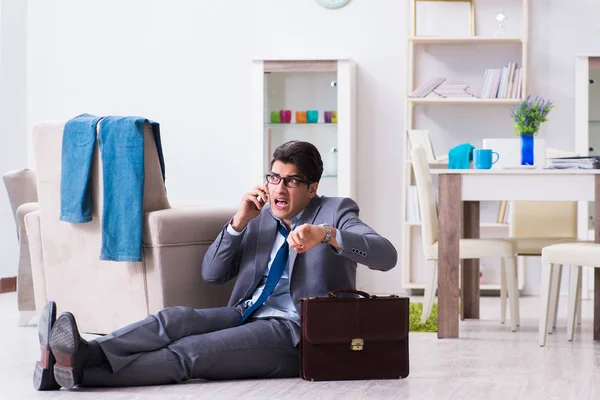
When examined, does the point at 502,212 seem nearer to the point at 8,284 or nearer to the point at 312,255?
the point at 8,284

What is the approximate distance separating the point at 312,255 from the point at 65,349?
0.79 metres

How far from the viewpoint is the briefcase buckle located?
9.05 feet

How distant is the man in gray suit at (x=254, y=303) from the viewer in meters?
2.62

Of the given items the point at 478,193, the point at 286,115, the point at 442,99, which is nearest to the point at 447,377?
the point at 478,193

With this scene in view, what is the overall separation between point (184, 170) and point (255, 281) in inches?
142

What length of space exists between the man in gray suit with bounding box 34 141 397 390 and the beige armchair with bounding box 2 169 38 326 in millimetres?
1485

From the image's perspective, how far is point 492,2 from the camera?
6.20 m

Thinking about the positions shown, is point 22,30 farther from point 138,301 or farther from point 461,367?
point 461,367

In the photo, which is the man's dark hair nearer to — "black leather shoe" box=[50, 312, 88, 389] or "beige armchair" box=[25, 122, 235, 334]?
"beige armchair" box=[25, 122, 235, 334]

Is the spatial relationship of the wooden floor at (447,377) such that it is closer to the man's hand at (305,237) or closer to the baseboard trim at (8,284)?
the man's hand at (305,237)

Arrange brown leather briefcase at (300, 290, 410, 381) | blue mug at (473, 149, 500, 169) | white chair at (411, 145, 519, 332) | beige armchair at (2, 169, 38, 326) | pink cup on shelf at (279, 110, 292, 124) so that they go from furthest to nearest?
pink cup on shelf at (279, 110, 292, 124), beige armchair at (2, 169, 38, 326), white chair at (411, 145, 519, 332), blue mug at (473, 149, 500, 169), brown leather briefcase at (300, 290, 410, 381)

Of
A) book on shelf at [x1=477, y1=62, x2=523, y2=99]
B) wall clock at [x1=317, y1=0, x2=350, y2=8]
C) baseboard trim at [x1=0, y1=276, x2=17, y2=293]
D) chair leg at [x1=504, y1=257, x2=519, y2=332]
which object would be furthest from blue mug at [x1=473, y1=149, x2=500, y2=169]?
baseboard trim at [x1=0, y1=276, x2=17, y2=293]

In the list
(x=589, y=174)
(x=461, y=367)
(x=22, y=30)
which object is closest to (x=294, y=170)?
(x=461, y=367)

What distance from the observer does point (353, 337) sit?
108 inches
